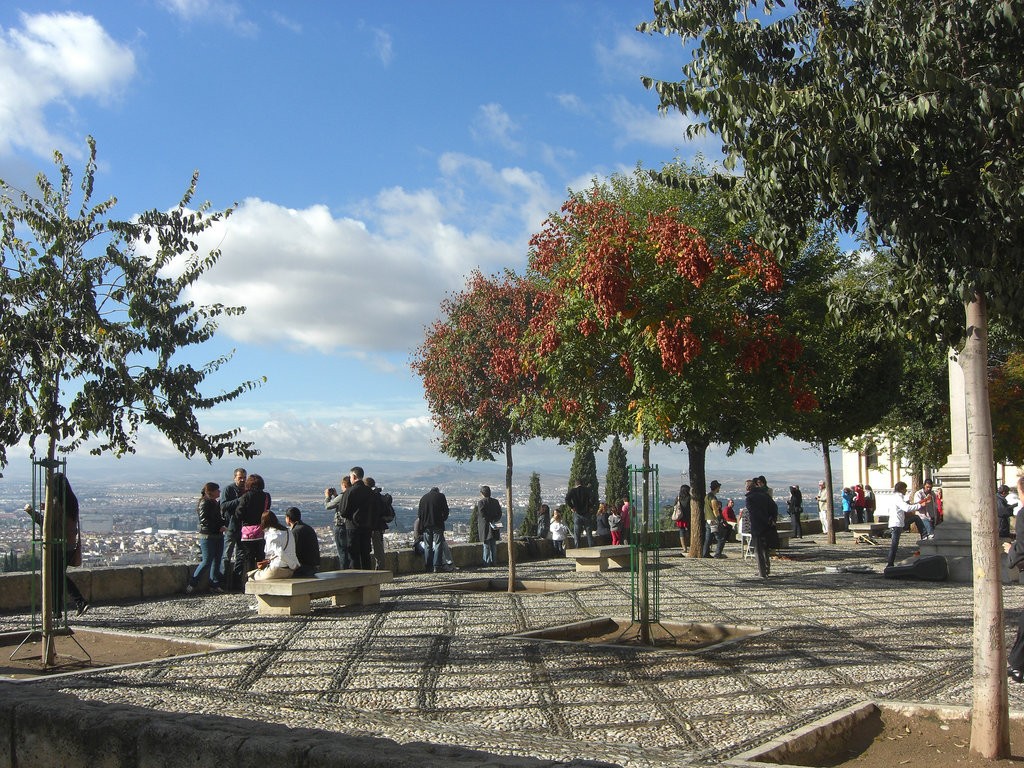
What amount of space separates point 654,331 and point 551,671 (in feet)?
17.5

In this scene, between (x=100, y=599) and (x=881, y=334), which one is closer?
(x=881, y=334)

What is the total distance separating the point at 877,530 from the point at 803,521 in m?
3.94

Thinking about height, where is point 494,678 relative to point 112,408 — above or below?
below

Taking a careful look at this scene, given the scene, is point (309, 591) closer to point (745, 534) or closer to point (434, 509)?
point (434, 509)

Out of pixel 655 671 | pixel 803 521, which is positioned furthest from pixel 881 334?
pixel 803 521

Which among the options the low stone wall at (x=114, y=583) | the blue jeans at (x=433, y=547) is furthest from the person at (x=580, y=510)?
the low stone wall at (x=114, y=583)

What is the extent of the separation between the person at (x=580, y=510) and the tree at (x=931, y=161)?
17526mm

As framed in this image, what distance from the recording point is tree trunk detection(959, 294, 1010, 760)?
208 inches

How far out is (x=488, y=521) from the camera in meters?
20.1

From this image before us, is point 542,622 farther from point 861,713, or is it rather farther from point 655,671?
point 861,713

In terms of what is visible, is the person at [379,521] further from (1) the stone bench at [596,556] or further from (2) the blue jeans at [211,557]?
(1) the stone bench at [596,556]

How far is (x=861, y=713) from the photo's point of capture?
6176 millimetres

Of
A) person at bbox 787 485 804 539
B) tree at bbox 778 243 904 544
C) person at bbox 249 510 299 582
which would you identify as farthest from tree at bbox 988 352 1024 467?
person at bbox 249 510 299 582

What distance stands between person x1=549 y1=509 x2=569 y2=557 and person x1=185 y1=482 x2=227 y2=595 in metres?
9.43
